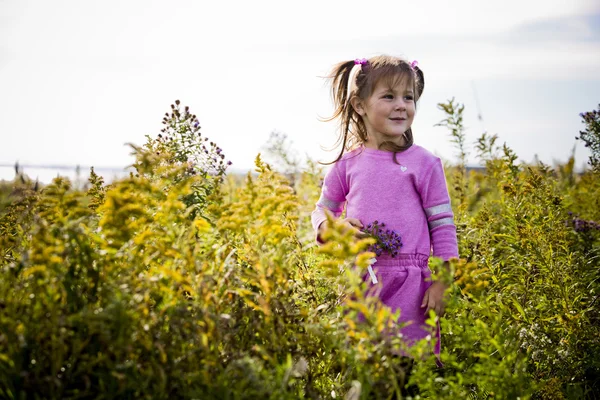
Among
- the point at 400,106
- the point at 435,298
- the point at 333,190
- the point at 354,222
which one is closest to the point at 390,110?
the point at 400,106

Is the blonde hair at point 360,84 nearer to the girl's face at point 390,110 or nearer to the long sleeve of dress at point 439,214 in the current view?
the girl's face at point 390,110

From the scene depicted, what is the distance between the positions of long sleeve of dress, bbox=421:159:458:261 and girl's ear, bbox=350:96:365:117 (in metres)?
0.59

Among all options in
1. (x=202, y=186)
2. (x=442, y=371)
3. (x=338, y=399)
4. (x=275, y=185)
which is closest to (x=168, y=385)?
(x=338, y=399)

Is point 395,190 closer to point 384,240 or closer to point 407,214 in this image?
point 407,214

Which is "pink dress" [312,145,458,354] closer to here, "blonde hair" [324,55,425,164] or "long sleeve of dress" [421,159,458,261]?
"long sleeve of dress" [421,159,458,261]

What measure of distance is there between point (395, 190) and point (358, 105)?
676 millimetres

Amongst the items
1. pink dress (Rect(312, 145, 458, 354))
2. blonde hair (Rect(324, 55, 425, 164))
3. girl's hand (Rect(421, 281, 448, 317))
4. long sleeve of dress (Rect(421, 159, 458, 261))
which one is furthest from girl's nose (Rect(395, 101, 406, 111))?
girl's hand (Rect(421, 281, 448, 317))

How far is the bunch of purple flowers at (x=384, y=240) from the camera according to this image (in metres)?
2.72

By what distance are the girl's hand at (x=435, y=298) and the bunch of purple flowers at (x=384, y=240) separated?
0.26m

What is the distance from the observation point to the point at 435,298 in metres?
2.67

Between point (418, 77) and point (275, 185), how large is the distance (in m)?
1.53

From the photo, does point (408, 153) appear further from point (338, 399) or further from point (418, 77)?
point (338, 399)

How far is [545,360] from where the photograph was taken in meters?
3.17

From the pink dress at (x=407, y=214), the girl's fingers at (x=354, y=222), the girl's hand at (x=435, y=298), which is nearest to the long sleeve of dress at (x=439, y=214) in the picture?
the pink dress at (x=407, y=214)
